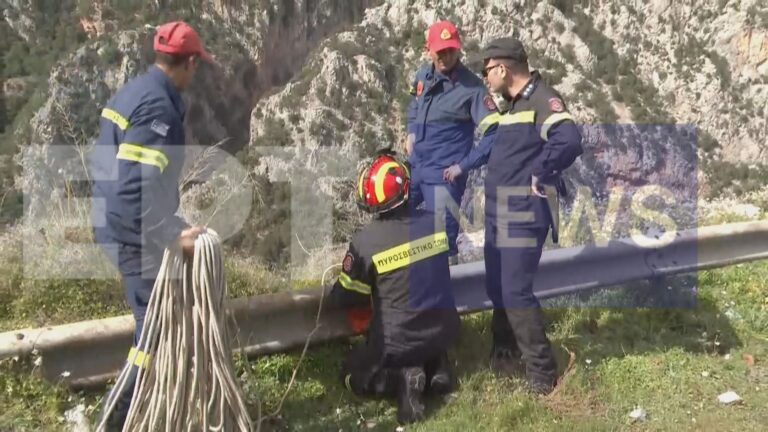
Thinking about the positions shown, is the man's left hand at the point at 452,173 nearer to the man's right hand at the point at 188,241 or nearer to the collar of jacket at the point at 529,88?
the collar of jacket at the point at 529,88

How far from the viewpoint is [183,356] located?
2.81 m

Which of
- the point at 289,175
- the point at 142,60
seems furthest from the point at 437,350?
the point at 142,60

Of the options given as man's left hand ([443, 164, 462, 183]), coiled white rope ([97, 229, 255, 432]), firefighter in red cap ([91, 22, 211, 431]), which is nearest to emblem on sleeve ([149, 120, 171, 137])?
firefighter in red cap ([91, 22, 211, 431])

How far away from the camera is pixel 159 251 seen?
2.88 m

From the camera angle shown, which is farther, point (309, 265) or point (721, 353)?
point (309, 265)

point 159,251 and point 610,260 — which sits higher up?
point 159,251

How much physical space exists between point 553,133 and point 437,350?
1.30 meters

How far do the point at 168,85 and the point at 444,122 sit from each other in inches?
97.6

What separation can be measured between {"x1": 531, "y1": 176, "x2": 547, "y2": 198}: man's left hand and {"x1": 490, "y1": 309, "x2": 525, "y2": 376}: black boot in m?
0.71

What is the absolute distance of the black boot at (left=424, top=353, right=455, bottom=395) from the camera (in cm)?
358

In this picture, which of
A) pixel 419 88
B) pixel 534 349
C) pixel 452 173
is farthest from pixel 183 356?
pixel 419 88

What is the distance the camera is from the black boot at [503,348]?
3859mm

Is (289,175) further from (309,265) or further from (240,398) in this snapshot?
(240,398)

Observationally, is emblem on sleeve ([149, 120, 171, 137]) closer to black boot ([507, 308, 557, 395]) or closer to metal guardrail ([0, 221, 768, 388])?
metal guardrail ([0, 221, 768, 388])
